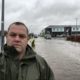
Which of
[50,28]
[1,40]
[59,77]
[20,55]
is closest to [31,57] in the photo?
[20,55]

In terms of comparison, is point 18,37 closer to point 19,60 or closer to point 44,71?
point 19,60

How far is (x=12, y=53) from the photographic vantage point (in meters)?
3.21

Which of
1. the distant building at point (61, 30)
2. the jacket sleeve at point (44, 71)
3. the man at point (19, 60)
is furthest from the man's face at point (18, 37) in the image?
the distant building at point (61, 30)

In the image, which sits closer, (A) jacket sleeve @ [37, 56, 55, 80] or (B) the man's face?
(B) the man's face

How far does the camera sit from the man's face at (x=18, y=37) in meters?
3.25

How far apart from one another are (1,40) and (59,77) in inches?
147

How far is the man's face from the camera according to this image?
128 inches

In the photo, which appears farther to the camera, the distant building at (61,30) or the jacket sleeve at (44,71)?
the distant building at (61,30)

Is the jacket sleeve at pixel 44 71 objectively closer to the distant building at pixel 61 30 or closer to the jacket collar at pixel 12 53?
the jacket collar at pixel 12 53

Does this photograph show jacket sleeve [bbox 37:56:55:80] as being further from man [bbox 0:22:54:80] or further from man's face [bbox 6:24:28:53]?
man's face [bbox 6:24:28:53]

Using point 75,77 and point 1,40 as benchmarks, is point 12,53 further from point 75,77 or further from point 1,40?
point 75,77

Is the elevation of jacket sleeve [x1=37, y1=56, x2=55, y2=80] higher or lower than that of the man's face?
lower

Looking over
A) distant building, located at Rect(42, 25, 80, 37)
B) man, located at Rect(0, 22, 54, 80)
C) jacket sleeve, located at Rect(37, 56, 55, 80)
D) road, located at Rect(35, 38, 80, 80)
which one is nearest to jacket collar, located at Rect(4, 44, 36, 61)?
man, located at Rect(0, 22, 54, 80)

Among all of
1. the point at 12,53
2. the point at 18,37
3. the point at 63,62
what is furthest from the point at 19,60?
the point at 63,62
